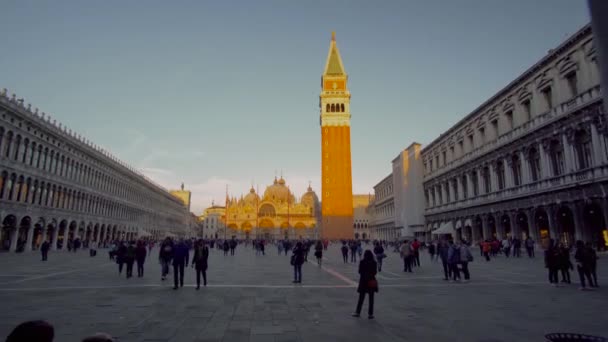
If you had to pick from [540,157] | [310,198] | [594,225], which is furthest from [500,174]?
[310,198]

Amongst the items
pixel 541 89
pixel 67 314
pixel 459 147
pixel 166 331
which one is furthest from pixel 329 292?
pixel 459 147

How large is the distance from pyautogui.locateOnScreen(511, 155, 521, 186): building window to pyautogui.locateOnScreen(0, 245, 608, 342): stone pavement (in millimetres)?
18382

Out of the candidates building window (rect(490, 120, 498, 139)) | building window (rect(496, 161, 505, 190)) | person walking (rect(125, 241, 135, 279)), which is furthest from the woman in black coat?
building window (rect(490, 120, 498, 139))

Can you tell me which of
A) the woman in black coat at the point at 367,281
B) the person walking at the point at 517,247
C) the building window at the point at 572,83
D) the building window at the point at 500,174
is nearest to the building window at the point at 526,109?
the building window at the point at 572,83

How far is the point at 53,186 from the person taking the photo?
36.6 metres

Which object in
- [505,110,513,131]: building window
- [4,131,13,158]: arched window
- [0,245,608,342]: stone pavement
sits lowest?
[0,245,608,342]: stone pavement

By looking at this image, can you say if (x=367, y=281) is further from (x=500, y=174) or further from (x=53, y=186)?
(x=53, y=186)

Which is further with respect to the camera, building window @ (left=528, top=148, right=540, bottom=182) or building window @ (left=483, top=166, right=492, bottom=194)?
building window @ (left=483, top=166, right=492, bottom=194)

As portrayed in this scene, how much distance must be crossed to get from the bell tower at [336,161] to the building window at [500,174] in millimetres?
37594

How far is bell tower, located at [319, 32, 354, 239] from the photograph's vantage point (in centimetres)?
6734


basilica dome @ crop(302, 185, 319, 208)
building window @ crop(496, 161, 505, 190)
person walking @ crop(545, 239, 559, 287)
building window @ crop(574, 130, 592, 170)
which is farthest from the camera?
basilica dome @ crop(302, 185, 319, 208)

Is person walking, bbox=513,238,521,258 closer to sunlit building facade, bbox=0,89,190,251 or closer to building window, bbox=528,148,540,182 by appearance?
building window, bbox=528,148,540,182

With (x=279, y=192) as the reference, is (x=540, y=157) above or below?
below

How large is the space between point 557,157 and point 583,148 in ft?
7.64
